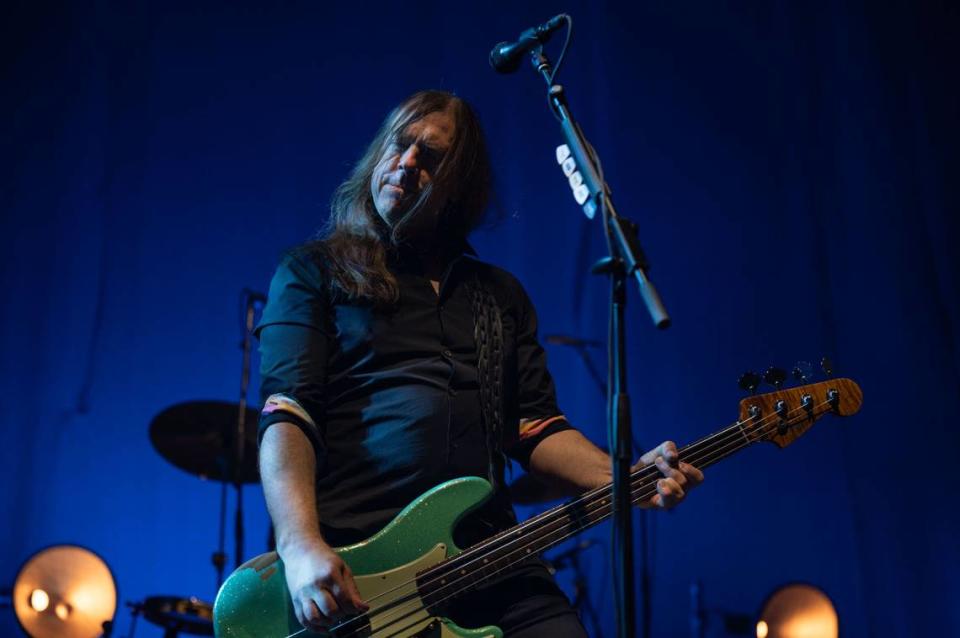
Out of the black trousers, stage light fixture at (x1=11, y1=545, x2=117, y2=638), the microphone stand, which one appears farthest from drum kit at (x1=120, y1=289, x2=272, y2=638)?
the microphone stand

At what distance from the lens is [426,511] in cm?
219

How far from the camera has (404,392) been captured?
2344 millimetres

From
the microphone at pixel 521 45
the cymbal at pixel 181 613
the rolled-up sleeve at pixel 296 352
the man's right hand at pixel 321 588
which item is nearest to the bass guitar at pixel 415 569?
the man's right hand at pixel 321 588

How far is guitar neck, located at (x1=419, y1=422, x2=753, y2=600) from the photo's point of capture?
217 centimetres

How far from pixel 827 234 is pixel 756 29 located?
4.21ft

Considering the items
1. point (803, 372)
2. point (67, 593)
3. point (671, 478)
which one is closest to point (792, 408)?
point (803, 372)

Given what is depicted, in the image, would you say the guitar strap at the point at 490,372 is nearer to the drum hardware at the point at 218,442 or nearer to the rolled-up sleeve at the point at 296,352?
the rolled-up sleeve at the point at 296,352

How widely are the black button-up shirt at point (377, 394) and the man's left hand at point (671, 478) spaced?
0.37 metres

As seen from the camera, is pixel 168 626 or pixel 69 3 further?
pixel 69 3

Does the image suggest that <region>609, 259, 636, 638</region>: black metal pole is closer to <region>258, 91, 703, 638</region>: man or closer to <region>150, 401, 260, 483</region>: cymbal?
<region>258, 91, 703, 638</region>: man

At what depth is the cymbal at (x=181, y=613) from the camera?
162 inches

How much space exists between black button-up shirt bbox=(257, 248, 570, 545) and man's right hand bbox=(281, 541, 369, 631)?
0.25 meters

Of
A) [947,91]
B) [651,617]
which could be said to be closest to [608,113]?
[947,91]

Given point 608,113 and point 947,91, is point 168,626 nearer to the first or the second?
point 608,113
